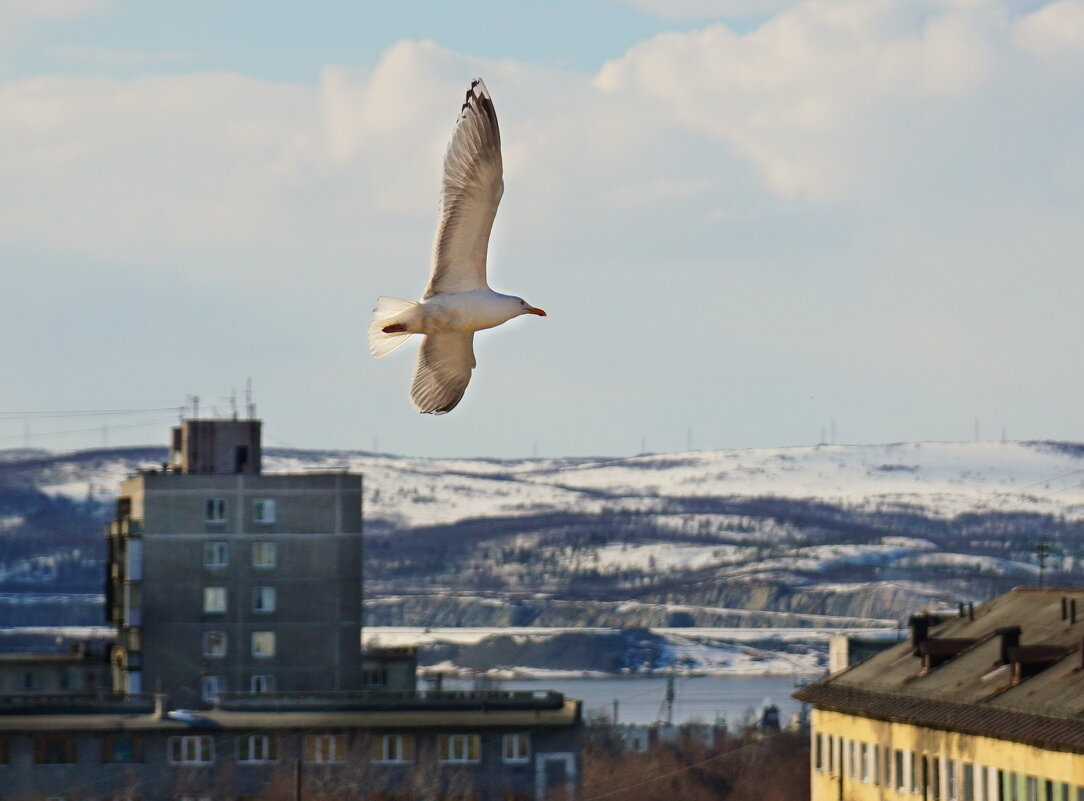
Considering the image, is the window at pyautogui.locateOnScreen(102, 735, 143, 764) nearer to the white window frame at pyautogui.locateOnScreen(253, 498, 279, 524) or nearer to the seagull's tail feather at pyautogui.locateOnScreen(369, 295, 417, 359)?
the white window frame at pyautogui.locateOnScreen(253, 498, 279, 524)

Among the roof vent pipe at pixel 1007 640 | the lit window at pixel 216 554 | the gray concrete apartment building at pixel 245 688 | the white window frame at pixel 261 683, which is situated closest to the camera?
the roof vent pipe at pixel 1007 640

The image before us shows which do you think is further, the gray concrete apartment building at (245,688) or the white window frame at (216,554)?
the white window frame at (216,554)

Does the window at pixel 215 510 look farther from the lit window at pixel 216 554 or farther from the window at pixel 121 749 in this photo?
the window at pixel 121 749

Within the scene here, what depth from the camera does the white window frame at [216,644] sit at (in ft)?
448

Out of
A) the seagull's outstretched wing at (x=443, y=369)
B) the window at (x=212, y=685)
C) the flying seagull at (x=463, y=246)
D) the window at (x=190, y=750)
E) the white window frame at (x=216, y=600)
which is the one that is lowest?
the window at (x=190, y=750)

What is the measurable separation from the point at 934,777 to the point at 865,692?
26.9 ft

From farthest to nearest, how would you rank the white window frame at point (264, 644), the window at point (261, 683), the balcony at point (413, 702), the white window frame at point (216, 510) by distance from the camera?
the white window frame at point (216, 510)
the white window frame at point (264, 644)
the window at point (261, 683)
the balcony at point (413, 702)

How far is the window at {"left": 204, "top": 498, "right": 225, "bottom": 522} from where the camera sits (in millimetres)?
139188

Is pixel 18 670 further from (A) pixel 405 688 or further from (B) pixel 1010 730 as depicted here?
(B) pixel 1010 730

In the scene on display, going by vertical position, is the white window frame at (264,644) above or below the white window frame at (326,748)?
above

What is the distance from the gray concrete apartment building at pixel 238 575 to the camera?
448ft

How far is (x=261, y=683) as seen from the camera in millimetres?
135000

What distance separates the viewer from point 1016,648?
2446 inches

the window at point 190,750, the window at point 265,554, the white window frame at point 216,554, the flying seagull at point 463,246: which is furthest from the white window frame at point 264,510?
the flying seagull at point 463,246
